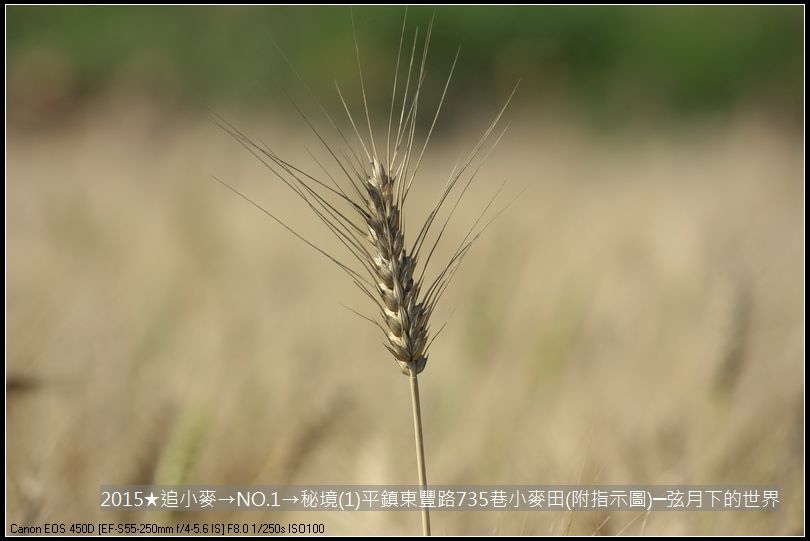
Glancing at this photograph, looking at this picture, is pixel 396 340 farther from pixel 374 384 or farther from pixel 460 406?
pixel 374 384

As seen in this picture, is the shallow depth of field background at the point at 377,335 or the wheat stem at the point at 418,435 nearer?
the wheat stem at the point at 418,435

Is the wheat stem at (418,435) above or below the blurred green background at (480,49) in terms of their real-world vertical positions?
above

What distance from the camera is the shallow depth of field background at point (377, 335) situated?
4.89 ft

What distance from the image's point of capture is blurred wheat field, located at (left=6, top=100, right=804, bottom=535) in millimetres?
1470

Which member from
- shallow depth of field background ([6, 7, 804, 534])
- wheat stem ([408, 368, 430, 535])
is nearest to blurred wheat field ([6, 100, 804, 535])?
shallow depth of field background ([6, 7, 804, 534])

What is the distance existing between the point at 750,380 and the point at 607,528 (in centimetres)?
76

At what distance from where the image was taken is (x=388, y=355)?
237cm

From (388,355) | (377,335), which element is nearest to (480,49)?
(377,335)

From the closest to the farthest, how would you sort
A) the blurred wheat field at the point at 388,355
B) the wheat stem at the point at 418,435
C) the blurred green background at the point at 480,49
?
the wheat stem at the point at 418,435, the blurred wheat field at the point at 388,355, the blurred green background at the point at 480,49

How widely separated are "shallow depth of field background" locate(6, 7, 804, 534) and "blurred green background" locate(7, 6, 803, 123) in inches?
73.2

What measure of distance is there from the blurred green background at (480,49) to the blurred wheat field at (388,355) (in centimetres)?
395

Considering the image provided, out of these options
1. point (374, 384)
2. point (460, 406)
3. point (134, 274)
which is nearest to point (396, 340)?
point (460, 406)

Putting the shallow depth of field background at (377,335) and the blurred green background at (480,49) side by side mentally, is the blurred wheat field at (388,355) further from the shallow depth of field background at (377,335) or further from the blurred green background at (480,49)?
the blurred green background at (480,49)

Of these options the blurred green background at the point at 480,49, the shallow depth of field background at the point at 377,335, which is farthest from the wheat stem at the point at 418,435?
the blurred green background at the point at 480,49
